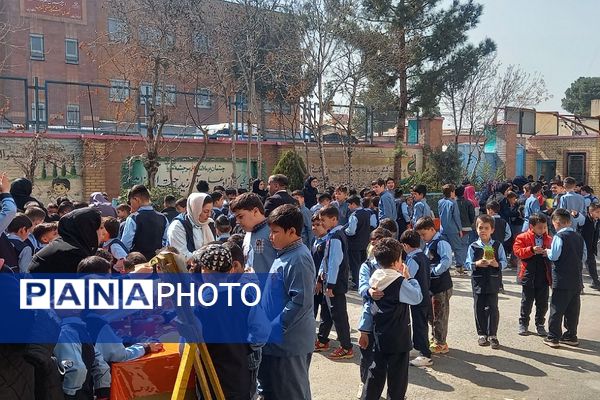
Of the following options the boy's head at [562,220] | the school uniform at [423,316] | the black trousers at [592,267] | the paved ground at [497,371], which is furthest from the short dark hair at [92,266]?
the black trousers at [592,267]

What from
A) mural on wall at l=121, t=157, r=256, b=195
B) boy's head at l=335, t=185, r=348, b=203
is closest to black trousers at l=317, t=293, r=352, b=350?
boy's head at l=335, t=185, r=348, b=203

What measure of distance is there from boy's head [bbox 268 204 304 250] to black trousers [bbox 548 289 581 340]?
4141 mm

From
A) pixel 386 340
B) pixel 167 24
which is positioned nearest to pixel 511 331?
pixel 386 340

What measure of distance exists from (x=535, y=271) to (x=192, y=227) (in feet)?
13.9

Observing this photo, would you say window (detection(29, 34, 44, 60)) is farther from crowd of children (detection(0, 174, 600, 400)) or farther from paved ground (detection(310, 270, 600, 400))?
paved ground (detection(310, 270, 600, 400))

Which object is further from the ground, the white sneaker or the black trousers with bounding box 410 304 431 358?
the black trousers with bounding box 410 304 431 358

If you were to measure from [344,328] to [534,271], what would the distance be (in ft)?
8.57

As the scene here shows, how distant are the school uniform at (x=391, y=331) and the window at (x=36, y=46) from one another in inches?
1229

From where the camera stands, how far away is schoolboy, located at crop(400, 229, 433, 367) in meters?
5.62

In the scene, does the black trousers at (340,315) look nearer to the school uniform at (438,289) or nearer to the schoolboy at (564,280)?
the school uniform at (438,289)

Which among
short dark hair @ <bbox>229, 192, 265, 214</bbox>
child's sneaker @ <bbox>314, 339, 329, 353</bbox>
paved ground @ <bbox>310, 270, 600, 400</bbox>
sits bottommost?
paved ground @ <bbox>310, 270, 600, 400</bbox>

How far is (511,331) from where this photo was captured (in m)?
7.25

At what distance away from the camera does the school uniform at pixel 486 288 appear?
650 centimetres

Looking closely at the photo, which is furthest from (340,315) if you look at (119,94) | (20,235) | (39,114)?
(119,94)
